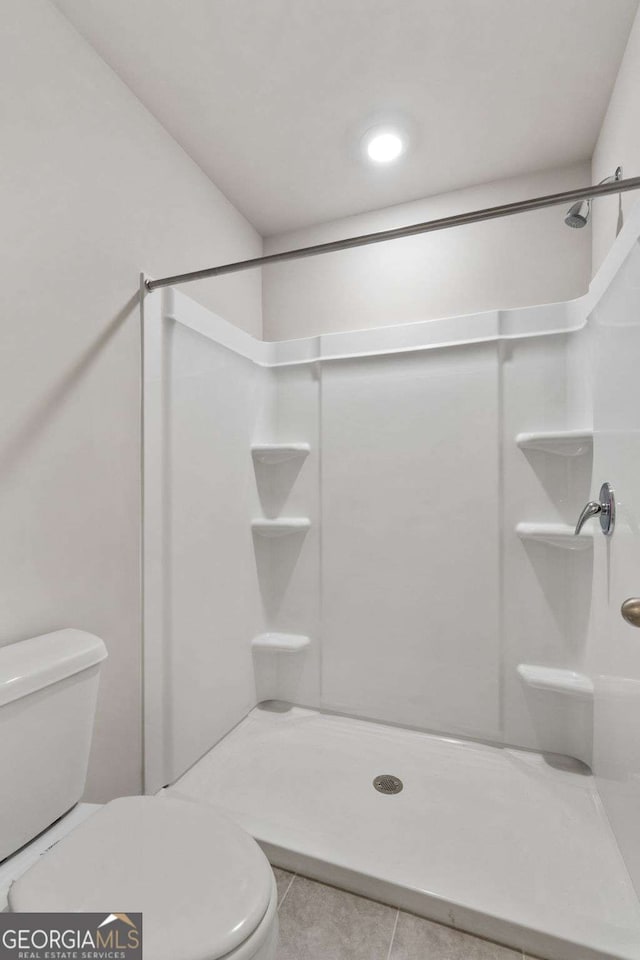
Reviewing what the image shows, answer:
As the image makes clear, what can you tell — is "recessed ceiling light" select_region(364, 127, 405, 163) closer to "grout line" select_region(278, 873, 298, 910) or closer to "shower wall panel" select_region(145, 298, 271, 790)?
"shower wall panel" select_region(145, 298, 271, 790)

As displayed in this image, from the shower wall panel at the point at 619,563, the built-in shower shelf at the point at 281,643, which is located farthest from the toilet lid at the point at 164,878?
the built-in shower shelf at the point at 281,643

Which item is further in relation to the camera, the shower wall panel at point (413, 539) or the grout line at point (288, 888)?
the shower wall panel at point (413, 539)

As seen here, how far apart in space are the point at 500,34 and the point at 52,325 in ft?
4.98

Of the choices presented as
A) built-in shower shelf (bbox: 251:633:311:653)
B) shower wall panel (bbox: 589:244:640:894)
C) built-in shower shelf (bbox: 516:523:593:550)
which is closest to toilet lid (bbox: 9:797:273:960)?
shower wall panel (bbox: 589:244:640:894)

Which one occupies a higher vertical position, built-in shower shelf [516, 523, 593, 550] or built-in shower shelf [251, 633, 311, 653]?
built-in shower shelf [516, 523, 593, 550]

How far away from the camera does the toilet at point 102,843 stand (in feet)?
2.53

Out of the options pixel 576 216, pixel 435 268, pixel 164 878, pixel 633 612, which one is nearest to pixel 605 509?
pixel 633 612

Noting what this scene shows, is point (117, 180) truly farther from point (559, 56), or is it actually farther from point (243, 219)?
point (559, 56)

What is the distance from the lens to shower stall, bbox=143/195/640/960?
129 cm

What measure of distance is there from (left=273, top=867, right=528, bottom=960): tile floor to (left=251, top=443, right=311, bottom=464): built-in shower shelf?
1529 mm

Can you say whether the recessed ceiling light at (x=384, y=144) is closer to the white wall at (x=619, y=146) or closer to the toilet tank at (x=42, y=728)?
the white wall at (x=619, y=146)

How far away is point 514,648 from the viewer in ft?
6.18

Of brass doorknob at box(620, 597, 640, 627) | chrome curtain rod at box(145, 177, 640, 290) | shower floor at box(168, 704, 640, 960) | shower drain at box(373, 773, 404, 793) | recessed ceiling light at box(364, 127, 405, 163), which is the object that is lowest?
shower drain at box(373, 773, 404, 793)

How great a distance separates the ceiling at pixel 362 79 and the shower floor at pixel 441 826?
2329 millimetres
